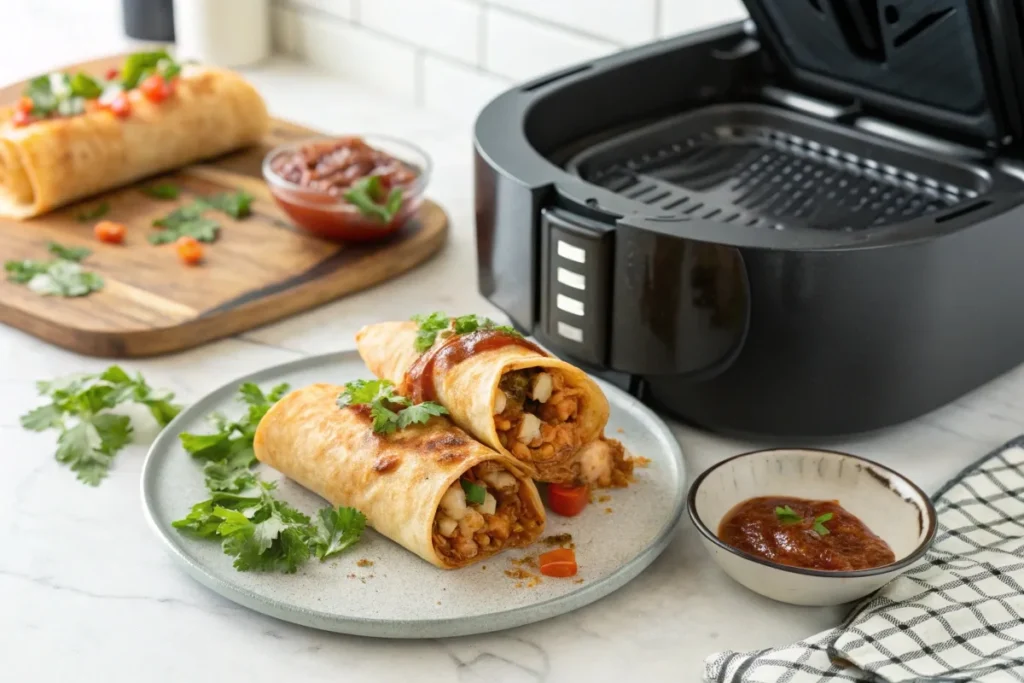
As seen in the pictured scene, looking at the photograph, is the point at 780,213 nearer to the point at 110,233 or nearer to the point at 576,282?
the point at 576,282

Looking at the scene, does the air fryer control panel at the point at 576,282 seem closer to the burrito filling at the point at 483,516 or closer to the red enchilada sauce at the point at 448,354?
the red enchilada sauce at the point at 448,354

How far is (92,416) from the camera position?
158 centimetres

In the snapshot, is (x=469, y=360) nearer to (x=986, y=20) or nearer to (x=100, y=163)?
(x=986, y=20)


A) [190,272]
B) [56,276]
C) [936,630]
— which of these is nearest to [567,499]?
[936,630]

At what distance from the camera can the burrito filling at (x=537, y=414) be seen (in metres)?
1.38

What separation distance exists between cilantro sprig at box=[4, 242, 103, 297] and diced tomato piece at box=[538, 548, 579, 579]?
0.85 meters

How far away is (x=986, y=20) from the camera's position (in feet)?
4.74

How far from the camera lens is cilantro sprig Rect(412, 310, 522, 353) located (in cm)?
145

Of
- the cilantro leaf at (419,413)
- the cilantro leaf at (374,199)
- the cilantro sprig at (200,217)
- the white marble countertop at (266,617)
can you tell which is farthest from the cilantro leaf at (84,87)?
the cilantro leaf at (419,413)

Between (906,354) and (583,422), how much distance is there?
34 cm

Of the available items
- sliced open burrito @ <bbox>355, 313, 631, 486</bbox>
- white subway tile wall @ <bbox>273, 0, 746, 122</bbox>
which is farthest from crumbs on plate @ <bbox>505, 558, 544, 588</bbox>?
white subway tile wall @ <bbox>273, 0, 746, 122</bbox>

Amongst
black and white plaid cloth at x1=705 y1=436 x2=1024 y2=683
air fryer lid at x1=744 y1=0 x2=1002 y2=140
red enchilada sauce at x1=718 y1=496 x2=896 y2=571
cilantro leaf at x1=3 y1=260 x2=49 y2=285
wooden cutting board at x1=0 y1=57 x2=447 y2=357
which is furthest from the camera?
cilantro leaf at x1=3 y1=260 x2=49 y2=285

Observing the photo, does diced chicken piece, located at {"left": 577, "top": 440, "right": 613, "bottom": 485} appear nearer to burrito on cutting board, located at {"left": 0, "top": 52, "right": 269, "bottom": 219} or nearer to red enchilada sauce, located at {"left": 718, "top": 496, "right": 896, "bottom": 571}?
red enchilada sauce, located at {"left": 718, "top": 496, "right": 896, "bottom": 571}

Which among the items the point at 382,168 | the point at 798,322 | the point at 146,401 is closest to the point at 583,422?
the point at 798,322
